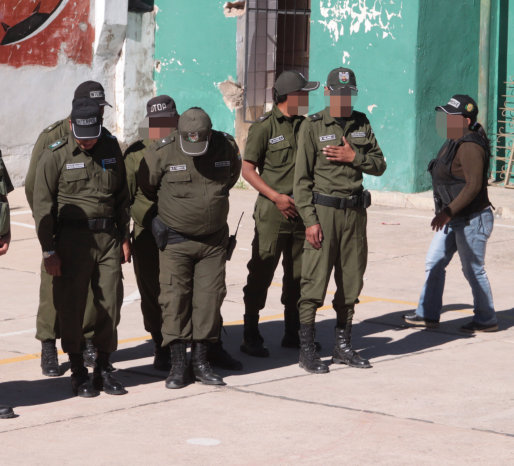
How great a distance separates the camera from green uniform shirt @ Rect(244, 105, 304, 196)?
7781 millimetres

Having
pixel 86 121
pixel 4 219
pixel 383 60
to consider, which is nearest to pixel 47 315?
pixel 4 219

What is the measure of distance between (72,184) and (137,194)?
0.78m

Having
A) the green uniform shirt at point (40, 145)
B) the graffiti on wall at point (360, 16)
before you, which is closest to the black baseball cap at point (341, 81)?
the green uniform shirt at point (40, 145)

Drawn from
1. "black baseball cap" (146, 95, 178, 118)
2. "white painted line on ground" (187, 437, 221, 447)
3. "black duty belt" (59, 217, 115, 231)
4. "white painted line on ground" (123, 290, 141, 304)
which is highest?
"black baseball cap" (146, 95, 178, 118)

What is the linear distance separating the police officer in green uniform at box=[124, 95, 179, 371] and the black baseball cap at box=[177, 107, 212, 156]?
0.46 metres

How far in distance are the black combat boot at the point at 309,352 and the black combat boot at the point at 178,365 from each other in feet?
2.85

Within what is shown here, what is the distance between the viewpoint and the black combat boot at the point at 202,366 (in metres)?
6.99

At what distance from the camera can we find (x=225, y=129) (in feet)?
58.9

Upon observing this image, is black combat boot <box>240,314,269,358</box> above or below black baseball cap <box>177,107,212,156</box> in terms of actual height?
below

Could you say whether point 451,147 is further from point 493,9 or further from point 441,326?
point 493,9

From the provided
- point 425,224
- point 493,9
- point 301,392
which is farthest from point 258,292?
point 493,9

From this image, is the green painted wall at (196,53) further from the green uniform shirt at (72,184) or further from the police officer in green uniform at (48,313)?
the green uniform shirt at (72,184)

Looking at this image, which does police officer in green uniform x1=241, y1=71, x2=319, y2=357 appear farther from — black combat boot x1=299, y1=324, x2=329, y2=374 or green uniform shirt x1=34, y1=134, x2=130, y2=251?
green uniform shirt x1=34, y1=134, x2=130, y2=251

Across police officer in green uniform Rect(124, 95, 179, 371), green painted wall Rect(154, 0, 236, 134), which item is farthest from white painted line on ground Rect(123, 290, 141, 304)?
green painted wall Rect(154, 0, 236, 134)
